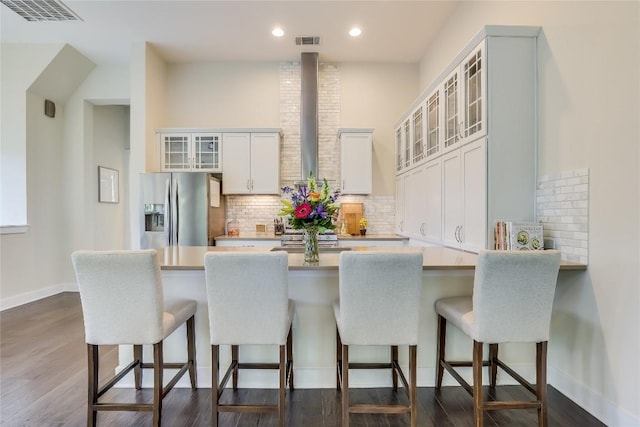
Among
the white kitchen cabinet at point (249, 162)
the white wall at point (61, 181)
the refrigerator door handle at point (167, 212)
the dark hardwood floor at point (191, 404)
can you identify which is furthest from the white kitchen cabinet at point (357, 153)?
the white wall at point (61, 181)

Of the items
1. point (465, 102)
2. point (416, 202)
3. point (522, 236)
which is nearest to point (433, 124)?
point (465, 102)

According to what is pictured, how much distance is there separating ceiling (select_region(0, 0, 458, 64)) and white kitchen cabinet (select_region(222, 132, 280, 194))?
1.24 meters

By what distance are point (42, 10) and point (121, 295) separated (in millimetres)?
3937

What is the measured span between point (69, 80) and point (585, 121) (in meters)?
6.11

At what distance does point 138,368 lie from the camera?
226cm

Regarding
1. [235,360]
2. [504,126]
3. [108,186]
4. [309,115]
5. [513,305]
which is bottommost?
[235,360]

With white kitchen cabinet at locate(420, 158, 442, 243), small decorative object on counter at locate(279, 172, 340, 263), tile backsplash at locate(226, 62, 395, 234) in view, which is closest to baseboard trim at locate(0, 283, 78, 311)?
tile backsplash at locate(226, 62, 395, 234)

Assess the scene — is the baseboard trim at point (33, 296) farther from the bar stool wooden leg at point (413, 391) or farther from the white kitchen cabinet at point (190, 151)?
the bar stool wooden leg at point (413, 391)

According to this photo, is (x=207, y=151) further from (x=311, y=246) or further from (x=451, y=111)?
(x=451, y=111)

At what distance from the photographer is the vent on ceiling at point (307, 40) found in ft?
14.2

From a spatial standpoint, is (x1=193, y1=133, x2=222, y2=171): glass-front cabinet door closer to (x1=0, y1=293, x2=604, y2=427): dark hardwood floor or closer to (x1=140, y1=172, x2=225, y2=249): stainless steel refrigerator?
(x1=140, y1=172, x2=225, y2=249): stainless steel refrigerator

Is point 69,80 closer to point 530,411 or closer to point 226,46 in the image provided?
point 226,46

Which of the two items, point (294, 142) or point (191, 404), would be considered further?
point (294, 142)

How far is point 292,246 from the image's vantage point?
4.13 metres
